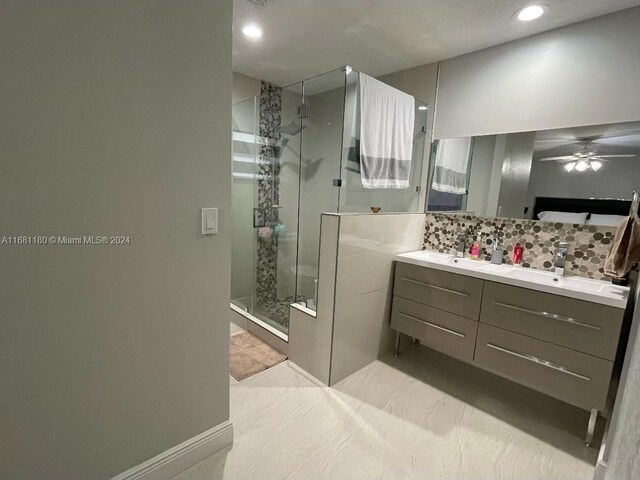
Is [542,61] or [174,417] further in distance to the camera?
[542,61]

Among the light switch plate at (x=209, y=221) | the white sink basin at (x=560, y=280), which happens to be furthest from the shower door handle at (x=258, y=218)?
the white sink basin at (x=560, y=280)

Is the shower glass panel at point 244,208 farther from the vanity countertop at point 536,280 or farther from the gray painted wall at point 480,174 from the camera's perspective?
the gray painted wall at point 480,174

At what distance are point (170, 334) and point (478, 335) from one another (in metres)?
1.79

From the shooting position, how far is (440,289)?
82.0 inches

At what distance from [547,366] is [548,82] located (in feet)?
5.90

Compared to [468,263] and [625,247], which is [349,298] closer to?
[468,263]

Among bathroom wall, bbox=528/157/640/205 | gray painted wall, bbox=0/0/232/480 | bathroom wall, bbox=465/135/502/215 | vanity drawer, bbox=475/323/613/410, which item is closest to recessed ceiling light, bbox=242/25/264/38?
gray painted wall, bbox=0/0/232/480

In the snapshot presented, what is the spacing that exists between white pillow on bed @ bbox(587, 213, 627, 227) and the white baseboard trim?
246cm

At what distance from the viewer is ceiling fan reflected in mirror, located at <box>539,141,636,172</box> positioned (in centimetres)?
185

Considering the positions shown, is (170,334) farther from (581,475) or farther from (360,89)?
(581,475)

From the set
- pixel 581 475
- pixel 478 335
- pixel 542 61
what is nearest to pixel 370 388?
pixel 478 335

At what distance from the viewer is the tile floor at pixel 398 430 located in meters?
1.46

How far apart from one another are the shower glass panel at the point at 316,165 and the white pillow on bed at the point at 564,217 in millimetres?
1436

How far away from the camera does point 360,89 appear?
6.91ft
